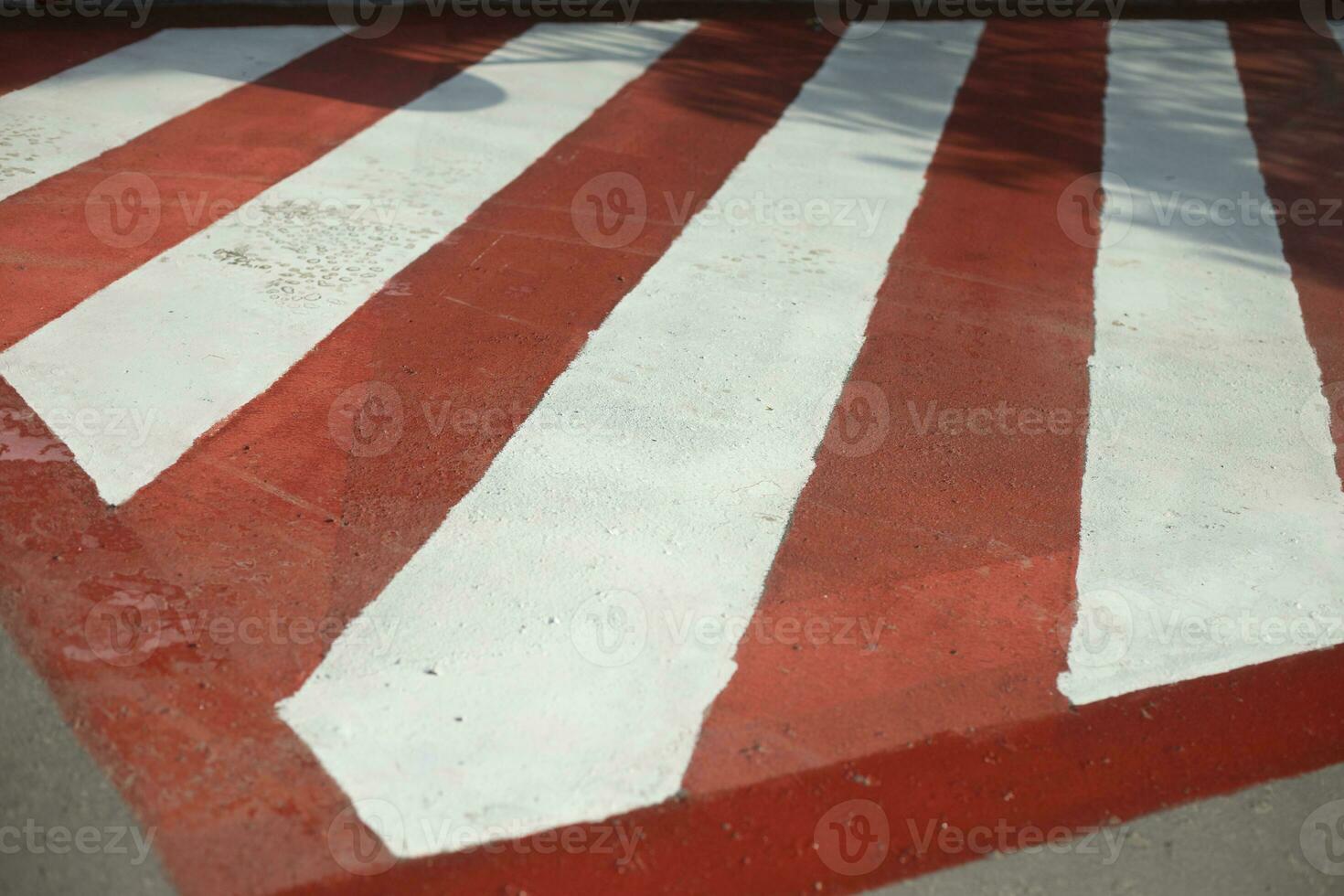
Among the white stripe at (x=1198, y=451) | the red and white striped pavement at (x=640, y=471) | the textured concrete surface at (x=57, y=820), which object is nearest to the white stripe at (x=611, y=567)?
the red and white striped pavement at (x=640, y=471)

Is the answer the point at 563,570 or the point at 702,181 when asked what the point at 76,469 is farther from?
the point at 702,181

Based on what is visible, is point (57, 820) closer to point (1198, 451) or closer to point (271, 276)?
point (271, 276)

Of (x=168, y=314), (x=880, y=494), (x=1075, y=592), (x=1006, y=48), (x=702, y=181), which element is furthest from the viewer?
(x=1006, y=48)

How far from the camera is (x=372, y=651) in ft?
11.7

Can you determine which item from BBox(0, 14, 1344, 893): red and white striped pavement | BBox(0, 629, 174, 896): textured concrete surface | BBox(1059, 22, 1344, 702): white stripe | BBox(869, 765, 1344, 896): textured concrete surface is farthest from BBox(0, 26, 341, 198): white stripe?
BBox(869, 765, 1344, 896): textured concrete surface

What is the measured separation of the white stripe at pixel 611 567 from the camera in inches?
127

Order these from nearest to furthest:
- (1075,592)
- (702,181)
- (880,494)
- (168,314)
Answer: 1. (1075,592)
2. (880,494)
3. (168,314)
4. (702,181)

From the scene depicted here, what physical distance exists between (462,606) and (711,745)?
3.01 feet

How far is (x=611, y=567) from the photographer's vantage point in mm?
3953

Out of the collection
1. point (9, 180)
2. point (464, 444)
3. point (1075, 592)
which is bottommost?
point (1075, 592)

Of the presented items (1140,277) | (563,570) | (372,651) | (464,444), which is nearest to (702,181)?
(1140,277)

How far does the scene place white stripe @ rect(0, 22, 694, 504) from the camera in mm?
4500

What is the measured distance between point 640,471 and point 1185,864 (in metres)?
2.18

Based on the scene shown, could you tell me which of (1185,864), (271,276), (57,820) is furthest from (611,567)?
(271,276)
